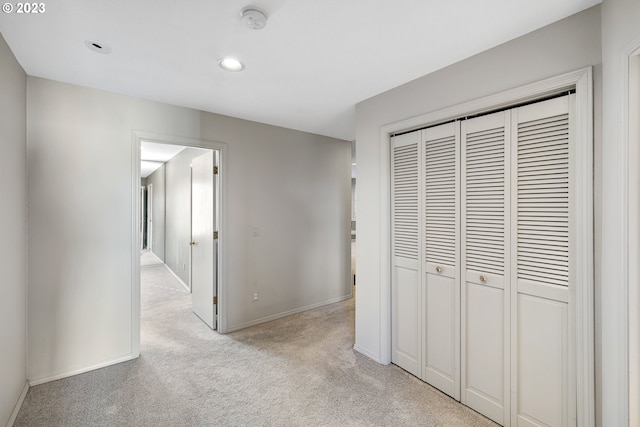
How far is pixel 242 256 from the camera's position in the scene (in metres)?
3.38

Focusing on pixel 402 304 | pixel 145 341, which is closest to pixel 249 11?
pixel 402 304

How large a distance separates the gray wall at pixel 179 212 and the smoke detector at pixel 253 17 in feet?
10.5

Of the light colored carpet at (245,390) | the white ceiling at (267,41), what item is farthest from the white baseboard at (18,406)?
the white ceiling at (267,41)

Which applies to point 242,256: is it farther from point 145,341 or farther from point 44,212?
point 44,212

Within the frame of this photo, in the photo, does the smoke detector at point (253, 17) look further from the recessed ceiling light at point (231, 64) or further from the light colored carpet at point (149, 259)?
the light colored carpet at point (149, 259)

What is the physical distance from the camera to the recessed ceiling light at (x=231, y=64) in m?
2.01

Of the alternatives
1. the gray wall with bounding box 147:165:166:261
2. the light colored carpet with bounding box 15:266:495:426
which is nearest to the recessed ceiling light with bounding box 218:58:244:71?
the light colored carpet with bounding box 15:266:495:426

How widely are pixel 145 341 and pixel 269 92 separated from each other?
2.81m

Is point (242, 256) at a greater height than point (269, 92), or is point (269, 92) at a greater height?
point (269, 92)

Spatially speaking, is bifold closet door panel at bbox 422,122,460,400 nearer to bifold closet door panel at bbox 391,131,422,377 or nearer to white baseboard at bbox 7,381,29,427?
bifold closet door panel at bbox 391,131,422,377

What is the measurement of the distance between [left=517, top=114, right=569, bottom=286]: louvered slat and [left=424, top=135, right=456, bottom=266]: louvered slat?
0.43 m

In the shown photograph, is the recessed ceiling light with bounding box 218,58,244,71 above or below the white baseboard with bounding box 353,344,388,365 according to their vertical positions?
above

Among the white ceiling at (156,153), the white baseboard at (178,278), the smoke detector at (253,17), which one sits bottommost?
the white baseboard at (178,278)

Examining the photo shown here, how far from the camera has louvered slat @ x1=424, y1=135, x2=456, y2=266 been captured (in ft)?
6.95
